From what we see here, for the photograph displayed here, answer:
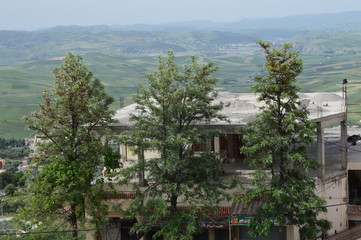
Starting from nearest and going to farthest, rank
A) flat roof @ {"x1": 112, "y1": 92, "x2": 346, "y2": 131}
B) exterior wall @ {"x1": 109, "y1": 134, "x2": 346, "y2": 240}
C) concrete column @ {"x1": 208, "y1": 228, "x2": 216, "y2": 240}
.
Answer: flat roof @ {"x1": 112, "y1": 92, "x2": 346, "y2": 131} → exterior wall @ {"x1": 109, "y1": 134, "x2": 346, "y2": 240} → concrete column @ {"x1": 208, "y1": 228, "x2": 216, "y2": 240}

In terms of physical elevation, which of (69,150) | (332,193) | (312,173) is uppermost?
(69,150)

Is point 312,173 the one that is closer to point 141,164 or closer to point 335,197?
point 335,197

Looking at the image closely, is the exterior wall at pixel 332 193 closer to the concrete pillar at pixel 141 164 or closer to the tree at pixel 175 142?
the concrete pillar at pixel 141 164

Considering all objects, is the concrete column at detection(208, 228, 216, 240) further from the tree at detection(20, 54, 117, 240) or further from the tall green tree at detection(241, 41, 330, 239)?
the tree at detection(20, 54, 117, 240)

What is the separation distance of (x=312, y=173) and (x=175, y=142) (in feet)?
34.1

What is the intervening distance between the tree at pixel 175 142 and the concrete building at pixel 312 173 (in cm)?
→ 197

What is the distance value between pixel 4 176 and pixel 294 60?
6095 cm

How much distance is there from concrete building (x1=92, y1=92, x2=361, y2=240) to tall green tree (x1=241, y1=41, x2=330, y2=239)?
3.08 meters

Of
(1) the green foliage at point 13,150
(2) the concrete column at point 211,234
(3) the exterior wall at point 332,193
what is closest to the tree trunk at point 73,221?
(3) the exterior wall at point 332,193

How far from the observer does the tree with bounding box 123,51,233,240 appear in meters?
22.0

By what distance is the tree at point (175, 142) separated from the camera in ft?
72.3

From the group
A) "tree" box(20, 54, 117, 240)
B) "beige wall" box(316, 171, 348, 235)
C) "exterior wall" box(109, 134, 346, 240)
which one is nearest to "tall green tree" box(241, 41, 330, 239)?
"exterior wall" box(109, 134, 346, 240)

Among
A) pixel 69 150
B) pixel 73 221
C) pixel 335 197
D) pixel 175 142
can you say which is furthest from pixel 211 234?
pixel 69 150

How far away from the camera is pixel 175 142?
21.7 metres
